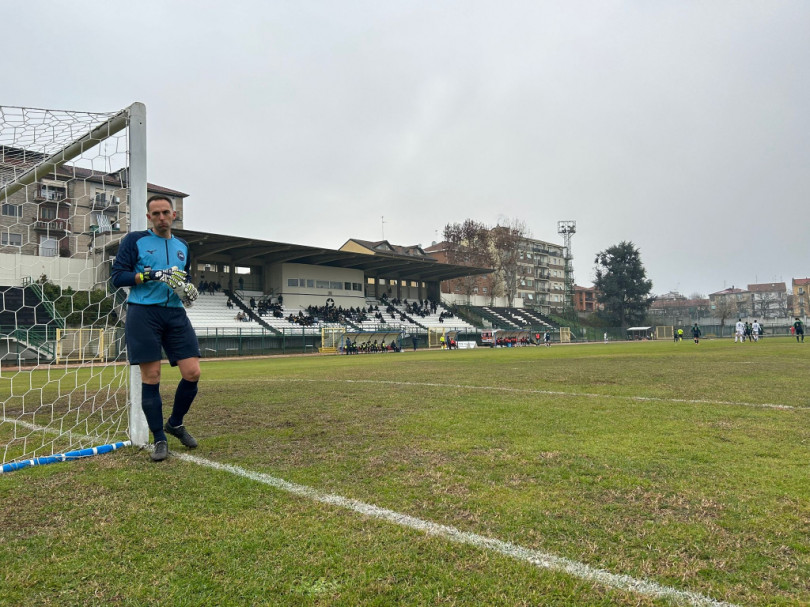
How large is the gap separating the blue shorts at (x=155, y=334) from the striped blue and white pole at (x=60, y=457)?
0.79 meters

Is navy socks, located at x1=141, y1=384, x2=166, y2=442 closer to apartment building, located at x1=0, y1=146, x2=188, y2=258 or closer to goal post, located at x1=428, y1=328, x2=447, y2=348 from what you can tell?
apartment building, located at x1=0, y1=146, x2=188, y2=258

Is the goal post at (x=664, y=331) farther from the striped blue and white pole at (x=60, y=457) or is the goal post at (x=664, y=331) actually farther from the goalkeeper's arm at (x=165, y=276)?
the striped blue and white pole at (x=60, y=457)

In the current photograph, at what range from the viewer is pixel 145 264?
414 cm

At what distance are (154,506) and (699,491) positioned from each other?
311cm

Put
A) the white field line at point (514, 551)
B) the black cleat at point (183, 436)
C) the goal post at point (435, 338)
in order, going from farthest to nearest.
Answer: the goal post at point (435, 338), the black cleat at point (183, 436), the white field line at point (514, 551)

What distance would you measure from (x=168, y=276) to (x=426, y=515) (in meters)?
2.71

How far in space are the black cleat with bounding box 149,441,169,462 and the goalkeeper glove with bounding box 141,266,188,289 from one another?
1.23m

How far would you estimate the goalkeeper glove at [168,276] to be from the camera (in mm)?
3932

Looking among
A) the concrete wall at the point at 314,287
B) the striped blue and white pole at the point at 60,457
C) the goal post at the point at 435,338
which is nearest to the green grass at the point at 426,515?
the striped blue and white pole at the point at 60,457

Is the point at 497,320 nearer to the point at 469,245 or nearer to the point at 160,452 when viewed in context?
the point at 469,245

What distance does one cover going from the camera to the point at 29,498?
3.03 m

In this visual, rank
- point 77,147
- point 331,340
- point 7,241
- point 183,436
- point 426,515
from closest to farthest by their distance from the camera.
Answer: point 426,515 → point 183,436 → point 77,147 → point 7,241 → point 331,340

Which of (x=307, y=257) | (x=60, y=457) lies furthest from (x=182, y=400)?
(x=307, y=257)

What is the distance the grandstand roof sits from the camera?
37.2 meters
